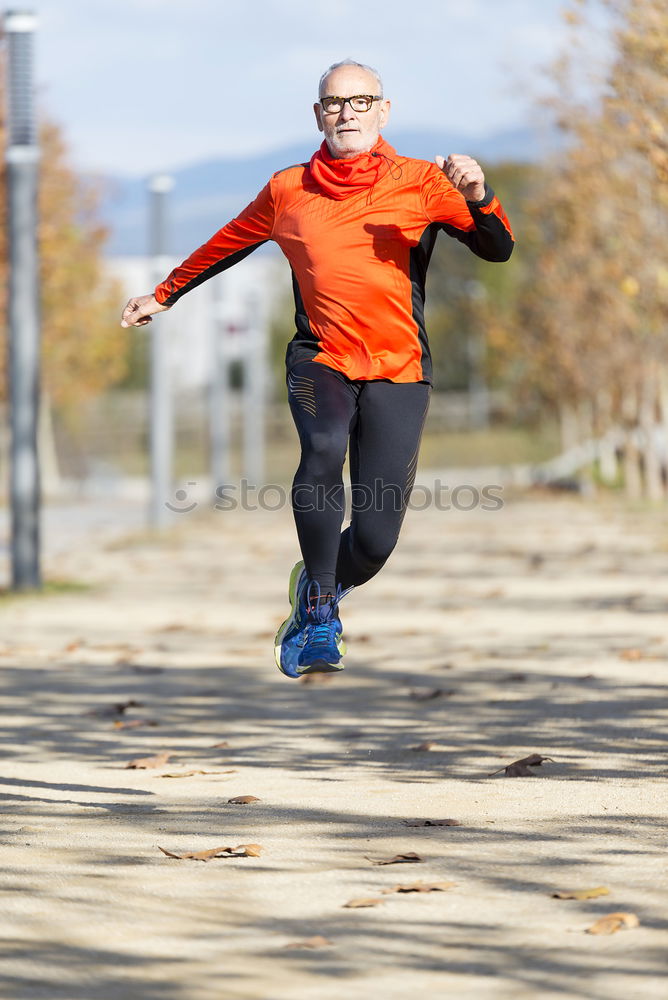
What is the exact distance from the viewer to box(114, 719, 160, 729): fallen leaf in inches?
325

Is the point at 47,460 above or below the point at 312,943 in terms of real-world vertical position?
above

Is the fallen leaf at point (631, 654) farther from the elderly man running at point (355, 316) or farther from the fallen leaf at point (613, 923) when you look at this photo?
the fallen leaf at point (613, 923)

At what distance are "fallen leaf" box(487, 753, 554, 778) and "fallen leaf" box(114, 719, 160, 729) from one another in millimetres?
2209

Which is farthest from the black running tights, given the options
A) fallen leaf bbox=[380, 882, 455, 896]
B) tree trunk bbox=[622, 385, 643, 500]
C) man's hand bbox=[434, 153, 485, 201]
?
tree trunk bbox=[622, 385, 643, 500]

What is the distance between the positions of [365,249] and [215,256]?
685mm

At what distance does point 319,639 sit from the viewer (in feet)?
19.7

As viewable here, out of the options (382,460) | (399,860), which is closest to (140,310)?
(382,460)

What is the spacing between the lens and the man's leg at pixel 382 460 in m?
6.02

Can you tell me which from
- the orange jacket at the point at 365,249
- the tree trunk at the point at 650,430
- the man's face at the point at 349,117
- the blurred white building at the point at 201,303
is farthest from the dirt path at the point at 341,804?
the blurred white building at the point at 201,303

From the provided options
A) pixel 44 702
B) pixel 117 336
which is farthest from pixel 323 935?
pixel 117 336

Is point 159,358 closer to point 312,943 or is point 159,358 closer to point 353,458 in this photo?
point 353,458

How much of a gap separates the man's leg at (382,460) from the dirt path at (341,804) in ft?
3.04

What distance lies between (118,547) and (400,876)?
17.8m

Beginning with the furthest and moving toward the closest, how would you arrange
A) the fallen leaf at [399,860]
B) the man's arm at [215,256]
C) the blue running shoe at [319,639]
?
1. the man's arm at [215,256]
2. the blue running shoe at [319,639]
3. the fallen leaf at [399,860]
